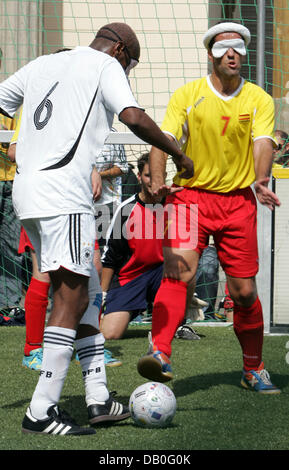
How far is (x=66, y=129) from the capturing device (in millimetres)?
3492

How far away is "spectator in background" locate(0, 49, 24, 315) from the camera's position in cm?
822

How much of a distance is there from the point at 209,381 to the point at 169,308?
2.38 ft

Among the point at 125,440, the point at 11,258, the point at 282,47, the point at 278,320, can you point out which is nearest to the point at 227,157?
the point at 125,440

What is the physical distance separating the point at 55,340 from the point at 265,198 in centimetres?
133

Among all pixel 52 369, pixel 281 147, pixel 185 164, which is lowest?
pixel 52 369

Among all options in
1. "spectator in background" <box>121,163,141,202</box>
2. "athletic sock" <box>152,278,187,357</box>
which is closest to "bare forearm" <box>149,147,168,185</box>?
"athletic sock" <box>152,278,187,357</box>

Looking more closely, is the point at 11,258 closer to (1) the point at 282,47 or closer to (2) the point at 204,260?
(2) the point at 204,260

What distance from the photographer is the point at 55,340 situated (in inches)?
139

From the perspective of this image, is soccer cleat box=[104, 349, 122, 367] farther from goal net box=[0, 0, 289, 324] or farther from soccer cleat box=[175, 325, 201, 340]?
goal net box=[0, 0, 289, 324]

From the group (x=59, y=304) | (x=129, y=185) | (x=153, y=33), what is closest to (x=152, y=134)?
(x=59, y=304)

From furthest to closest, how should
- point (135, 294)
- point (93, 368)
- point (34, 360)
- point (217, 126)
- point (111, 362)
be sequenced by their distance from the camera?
point (135, 294) → point (111, 362) → point (34, 360) → point (217, 126) → point (93, 368)

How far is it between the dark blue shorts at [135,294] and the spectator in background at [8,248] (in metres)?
1.56

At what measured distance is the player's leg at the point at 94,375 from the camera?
3.73m

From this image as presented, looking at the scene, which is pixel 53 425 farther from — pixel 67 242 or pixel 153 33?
pixel 153 33
